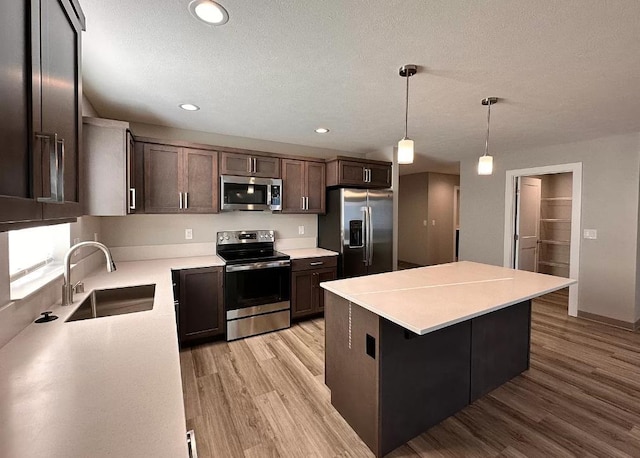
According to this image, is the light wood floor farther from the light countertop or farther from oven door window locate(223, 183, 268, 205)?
oven door window locate(223, 183, 268, 205)

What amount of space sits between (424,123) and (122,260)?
365 centimetres

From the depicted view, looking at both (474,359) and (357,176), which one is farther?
(357,176)

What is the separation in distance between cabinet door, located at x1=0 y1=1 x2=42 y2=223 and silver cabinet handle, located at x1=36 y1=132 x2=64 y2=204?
0.11ft

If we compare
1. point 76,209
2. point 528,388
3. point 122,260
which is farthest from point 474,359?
point 122,260

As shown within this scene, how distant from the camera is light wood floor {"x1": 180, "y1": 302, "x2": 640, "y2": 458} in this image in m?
1.72

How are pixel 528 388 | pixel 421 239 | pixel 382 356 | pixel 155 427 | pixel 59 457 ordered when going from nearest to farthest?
pixel 59 457, pixel 155 427, pixel 382 356, pixel 528 388, pixel 421 239

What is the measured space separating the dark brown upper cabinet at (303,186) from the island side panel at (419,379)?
236 cm

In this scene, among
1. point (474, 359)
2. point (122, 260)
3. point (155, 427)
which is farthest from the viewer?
point (122, 260)

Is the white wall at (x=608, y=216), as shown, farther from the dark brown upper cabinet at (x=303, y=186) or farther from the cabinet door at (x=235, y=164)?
the cabinet door at (x=235, y=164)

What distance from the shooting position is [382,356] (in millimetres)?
1605

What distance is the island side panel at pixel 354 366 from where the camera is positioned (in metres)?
1.65

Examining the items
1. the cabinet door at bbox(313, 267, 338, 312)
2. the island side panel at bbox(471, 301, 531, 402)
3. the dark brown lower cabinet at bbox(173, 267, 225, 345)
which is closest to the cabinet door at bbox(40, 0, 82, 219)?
the dark brown lower cabinet at bbox(173, 267, 225, 345)

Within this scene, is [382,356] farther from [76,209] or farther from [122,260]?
[122,260]

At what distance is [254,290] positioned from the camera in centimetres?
321
